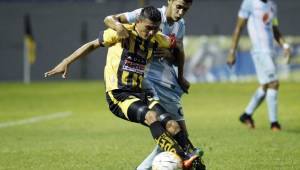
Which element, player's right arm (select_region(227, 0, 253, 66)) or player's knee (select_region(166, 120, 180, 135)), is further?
player's right arm (select_region(227, 0, 253, 66))

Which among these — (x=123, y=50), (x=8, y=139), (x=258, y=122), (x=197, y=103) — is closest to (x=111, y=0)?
(x=197, y=103)

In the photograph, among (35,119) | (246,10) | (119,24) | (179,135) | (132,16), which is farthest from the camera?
(35,119)

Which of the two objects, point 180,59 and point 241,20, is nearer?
point 180,59

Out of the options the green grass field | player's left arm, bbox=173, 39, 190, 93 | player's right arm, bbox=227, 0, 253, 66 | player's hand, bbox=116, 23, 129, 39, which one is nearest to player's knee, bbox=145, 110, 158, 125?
player's hand, bbox=116, 23, 129, 39

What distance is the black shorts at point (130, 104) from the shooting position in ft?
27.7

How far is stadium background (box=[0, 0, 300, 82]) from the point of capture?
133 feet

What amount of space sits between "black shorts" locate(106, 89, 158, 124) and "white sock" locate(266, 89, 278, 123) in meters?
6.67

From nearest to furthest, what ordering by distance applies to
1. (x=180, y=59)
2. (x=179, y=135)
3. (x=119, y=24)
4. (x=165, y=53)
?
(x=179, y=135), (x=119, y=24), (x=165, y=53), (x=180, y=59)

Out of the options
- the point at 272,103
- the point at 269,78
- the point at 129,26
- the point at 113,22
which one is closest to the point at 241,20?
the point at 269,78

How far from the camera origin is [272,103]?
15.3 metres

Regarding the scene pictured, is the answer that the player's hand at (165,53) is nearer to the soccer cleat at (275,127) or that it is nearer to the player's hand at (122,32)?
the player's hand at (122,32)

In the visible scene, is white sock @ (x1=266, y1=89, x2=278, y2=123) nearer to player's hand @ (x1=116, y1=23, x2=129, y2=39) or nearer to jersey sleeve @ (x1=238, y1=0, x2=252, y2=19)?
jersey sleeve @ (x1=238, y1=0, x2=252, y2=19)

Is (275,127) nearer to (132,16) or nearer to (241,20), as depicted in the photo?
(241,20)

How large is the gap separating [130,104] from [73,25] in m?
33.8
